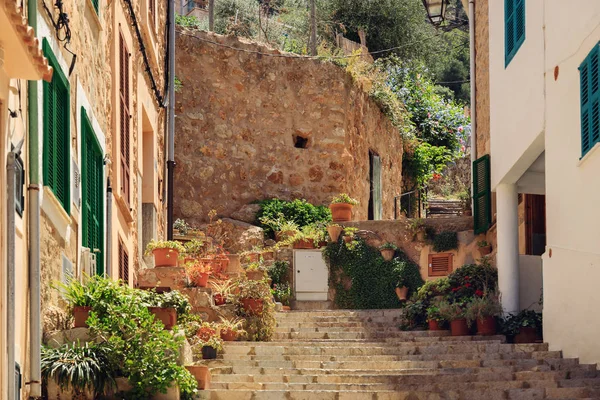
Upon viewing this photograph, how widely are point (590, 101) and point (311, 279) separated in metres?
9.25

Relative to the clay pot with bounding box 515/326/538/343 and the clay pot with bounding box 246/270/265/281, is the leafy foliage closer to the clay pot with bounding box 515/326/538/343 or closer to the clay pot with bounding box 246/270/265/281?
the clay pot with bounding box 246/270/265/281

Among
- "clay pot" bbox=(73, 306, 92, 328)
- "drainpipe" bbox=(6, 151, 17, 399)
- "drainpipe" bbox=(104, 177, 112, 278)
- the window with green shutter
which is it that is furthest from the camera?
"drainpipe" bbox=(104, 177, 112, 278)

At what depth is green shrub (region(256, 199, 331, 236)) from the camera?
985 inches

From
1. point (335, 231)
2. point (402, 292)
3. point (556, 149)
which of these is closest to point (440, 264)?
point (402, 292)

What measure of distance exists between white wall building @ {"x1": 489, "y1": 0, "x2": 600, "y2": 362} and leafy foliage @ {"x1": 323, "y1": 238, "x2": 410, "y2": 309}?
3.74 meters

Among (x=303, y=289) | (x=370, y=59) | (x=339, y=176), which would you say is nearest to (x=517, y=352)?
(x=303, y=289)

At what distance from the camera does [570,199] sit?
14.4 m

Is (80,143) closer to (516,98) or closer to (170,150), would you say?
(516,98)

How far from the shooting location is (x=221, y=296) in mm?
16938

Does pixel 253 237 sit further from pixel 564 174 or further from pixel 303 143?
pixel 564 174

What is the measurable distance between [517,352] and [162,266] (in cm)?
517

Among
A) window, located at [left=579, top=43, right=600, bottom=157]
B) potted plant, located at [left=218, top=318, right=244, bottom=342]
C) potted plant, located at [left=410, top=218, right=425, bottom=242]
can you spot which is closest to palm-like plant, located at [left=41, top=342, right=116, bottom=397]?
potted plant, located at [left=218, top=318, right=244, bottom=342]

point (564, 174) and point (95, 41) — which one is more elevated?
point (95, 41)

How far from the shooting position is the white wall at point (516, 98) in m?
16.0
